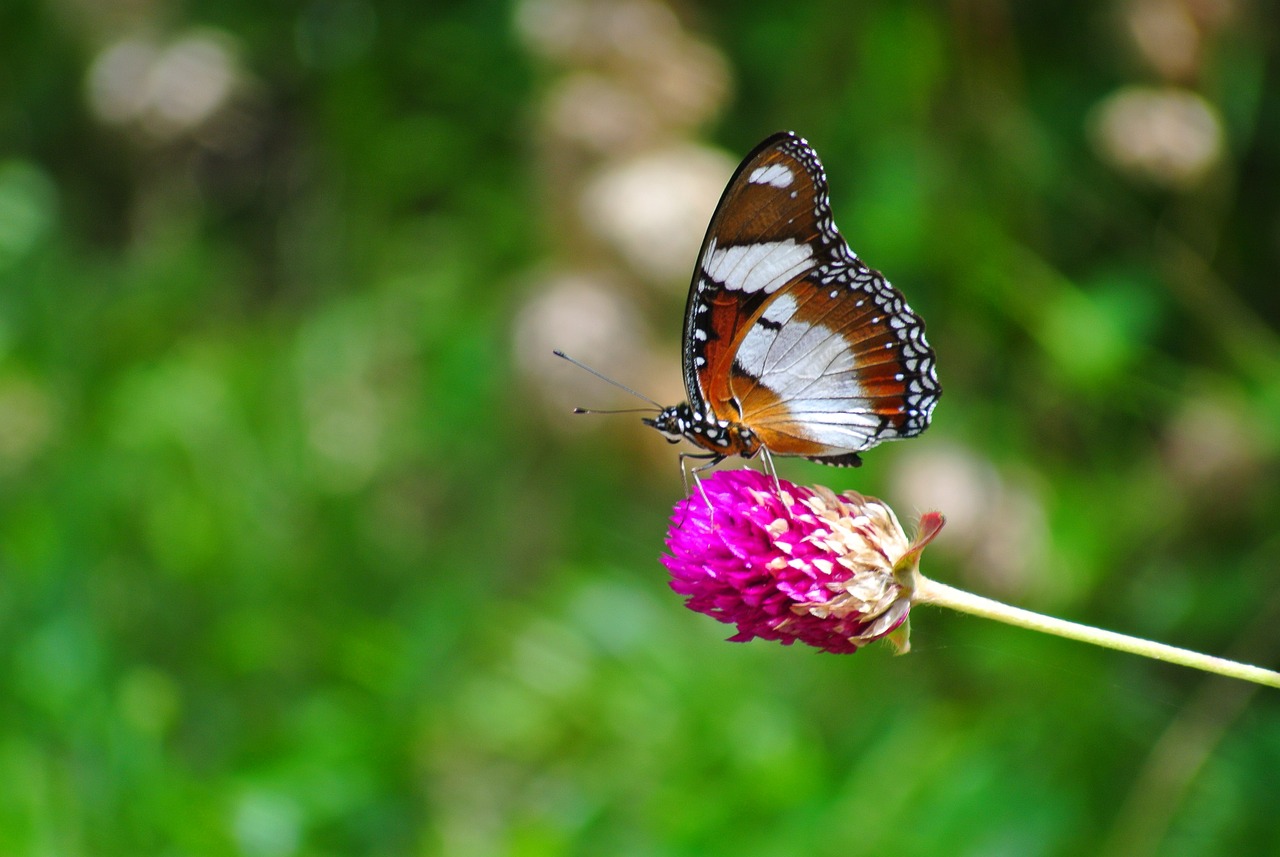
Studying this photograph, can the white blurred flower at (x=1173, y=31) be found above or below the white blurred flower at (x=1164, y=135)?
above

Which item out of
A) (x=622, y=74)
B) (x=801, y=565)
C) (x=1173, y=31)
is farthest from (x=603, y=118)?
(x=801, y=565)

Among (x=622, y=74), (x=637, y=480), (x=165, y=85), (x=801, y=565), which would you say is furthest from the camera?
(x=165, y=85)

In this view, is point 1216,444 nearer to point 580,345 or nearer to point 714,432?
point 580,345

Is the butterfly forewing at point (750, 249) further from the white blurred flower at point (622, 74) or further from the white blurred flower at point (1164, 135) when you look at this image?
the white blurred flower at point (622, 74)

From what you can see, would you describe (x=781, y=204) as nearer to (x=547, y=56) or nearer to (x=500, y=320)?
(x=547, y=56)

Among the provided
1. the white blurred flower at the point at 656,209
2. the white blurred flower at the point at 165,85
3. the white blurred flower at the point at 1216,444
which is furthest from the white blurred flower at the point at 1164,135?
the white blurred flower at the point at 165,85

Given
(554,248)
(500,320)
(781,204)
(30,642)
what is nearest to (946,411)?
(554,248)
